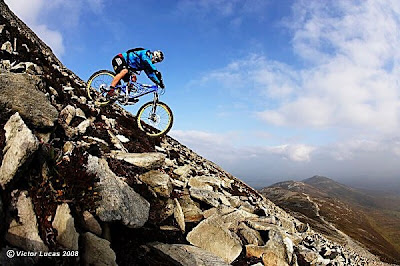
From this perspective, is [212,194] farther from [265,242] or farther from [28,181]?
[28,181]

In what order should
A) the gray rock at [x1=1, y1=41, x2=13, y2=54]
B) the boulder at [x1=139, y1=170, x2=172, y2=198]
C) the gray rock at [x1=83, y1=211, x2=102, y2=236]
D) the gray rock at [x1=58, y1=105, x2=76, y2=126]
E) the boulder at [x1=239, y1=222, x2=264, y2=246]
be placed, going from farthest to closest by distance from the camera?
the gray rock at [x1=1, y1=41, x2=13, y2=54], the gray rock at [x1=58, y1=105, x2=76, y2=126], the boulder at [x1=239, y1=222, x2=264, y2=246], the boulder at [x1=139, y1=170, x2=172, y2=198], the gray rock at [x1=83, y1=211, x2=102, y2=236]

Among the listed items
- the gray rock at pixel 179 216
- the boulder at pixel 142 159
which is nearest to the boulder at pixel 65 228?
the gray rock at pixel 179 216

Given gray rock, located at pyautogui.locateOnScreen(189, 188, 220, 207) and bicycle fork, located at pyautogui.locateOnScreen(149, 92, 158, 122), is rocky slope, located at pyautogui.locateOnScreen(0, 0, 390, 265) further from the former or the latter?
bicycle fork, located at pyautogui.locateOnScreen(149, 92, 158, 122)

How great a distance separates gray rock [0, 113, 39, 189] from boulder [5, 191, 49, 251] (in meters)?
0.52

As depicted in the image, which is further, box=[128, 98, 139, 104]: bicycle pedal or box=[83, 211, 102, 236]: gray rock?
box=[128, 98, 139, 104]: bicycle pedal

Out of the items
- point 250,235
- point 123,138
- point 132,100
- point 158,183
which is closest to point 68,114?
point 123,138

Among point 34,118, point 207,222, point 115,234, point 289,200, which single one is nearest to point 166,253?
point 115,234

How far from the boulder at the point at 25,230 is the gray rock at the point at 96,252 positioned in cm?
77

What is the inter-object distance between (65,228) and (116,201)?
147cm

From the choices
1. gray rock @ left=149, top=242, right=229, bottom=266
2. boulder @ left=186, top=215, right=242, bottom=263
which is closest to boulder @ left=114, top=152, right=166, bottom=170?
boulder @ left=186, top=215, right=242, bottom=263

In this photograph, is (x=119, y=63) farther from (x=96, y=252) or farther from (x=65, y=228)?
(x=96, y=252)

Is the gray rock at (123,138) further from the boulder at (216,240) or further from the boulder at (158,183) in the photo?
the boulder at (216,240)

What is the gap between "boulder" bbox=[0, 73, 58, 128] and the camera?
7.18 metres

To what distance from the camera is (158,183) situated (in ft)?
29.7
